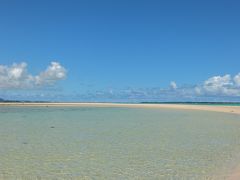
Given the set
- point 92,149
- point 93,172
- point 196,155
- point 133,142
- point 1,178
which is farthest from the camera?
point 133,142

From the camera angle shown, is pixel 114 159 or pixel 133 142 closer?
pixel 114 159

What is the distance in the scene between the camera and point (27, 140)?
15102mm

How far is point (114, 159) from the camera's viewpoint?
10.6 m

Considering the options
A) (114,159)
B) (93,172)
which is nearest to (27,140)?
(114,159)

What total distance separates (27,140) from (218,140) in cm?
962

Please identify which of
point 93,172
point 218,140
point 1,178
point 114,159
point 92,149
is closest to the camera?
point 1,178

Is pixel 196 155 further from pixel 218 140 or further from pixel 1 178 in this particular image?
pixel 1 178

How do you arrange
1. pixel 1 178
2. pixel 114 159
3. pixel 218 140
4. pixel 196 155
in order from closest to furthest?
pixel 1 178, pixel 114 159, pixel 196 155, pixel 218 140

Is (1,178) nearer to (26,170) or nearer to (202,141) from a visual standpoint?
(26,170)

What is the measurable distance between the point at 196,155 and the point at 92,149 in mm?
4174

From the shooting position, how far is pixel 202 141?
1517 centimetres

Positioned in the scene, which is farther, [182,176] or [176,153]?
[176,153]

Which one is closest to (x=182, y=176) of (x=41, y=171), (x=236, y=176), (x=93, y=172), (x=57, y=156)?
(x=236, y=176)

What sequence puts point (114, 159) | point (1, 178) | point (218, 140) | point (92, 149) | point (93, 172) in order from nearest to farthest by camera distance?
1. point (1, 178)
2. point (93, 172)
3. point (114, 159)
4. point (92, 149)
5. point (218, 140)
